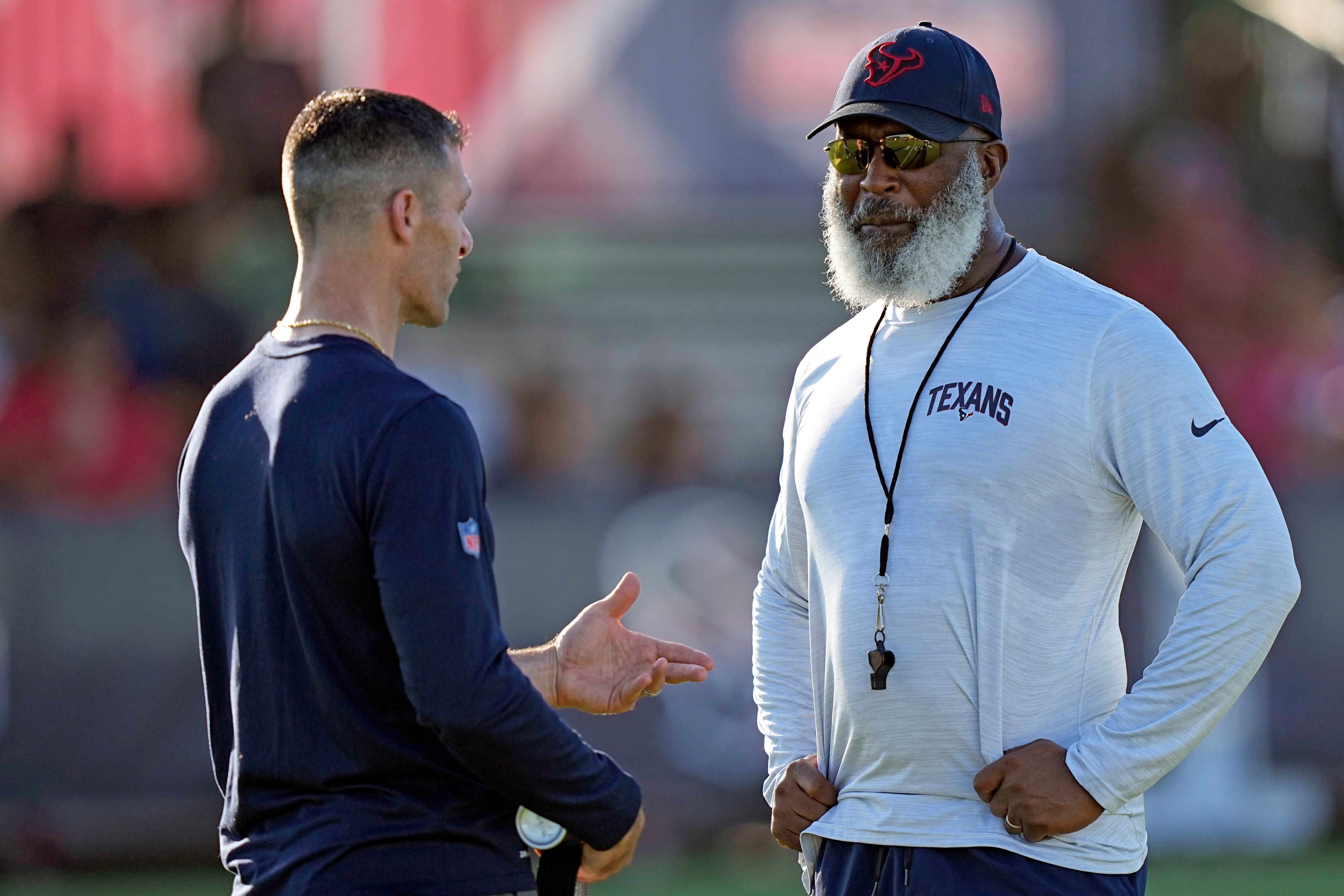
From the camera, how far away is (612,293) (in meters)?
12.5

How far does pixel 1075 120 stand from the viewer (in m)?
11.8

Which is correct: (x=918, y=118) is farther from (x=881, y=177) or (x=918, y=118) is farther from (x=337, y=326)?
(x=337, y=326)

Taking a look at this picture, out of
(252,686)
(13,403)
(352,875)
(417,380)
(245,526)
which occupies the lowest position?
(13,403)

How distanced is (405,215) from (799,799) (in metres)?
1.38

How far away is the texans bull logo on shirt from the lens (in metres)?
3.17

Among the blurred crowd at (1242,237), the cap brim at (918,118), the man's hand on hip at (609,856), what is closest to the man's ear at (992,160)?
the cap brim at (918,118)

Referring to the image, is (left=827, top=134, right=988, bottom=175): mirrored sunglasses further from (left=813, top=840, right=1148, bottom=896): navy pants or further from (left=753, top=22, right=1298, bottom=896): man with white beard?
(left=813, top=840, right=1148, bottom=896): navy pants

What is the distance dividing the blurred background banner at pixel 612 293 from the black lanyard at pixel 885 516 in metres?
4.85

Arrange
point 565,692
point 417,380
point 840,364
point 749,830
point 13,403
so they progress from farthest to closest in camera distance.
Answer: point 13,403 → point 749,830 → point 840,364 → point 565,692 → point 417,380

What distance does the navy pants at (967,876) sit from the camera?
3.05 meters

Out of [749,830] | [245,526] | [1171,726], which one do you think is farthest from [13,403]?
[1171,726]

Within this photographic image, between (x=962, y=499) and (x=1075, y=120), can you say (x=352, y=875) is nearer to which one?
(x=962, y=499)

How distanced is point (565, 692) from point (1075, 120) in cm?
947

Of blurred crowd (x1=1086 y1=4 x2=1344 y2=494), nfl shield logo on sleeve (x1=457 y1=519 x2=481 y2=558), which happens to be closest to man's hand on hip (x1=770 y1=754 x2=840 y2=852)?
nfl shield logo on sleeve (x1=457 y1=519 x2=481 y2=558)
